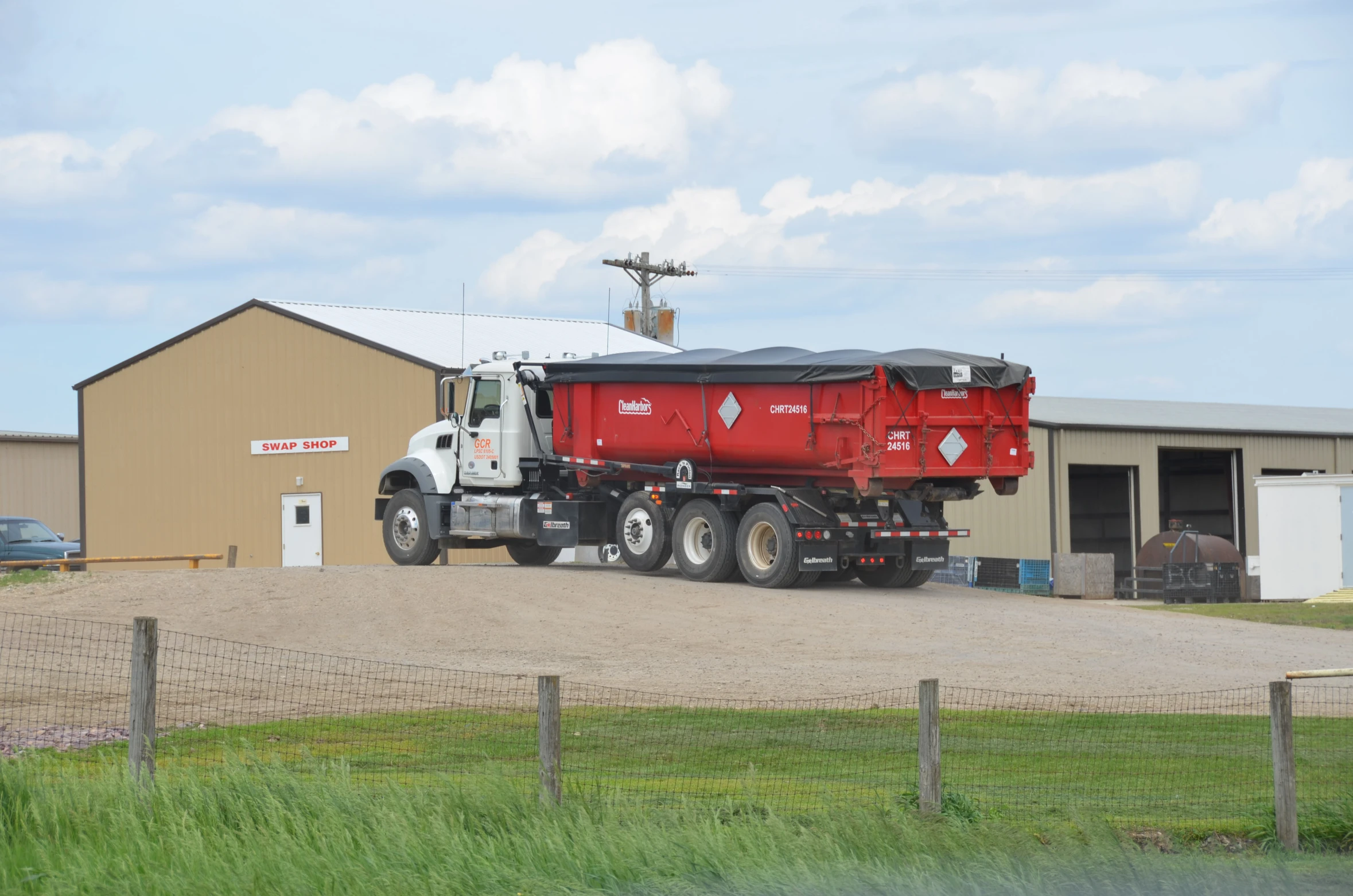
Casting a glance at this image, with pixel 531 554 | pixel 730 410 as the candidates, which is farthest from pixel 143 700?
pixel 531 554

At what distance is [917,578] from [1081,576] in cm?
909

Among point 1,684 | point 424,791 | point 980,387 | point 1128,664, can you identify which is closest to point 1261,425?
point 980,387

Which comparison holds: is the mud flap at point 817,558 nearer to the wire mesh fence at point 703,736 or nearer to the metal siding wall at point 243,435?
the wire mesh fence at point 703,736

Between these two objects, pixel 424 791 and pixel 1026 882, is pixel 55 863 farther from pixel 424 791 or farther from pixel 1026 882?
pixel 1026 882

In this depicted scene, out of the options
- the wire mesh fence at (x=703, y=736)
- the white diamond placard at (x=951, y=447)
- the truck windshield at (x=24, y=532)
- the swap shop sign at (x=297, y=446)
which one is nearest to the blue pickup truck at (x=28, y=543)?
the truck windshield at (x=24, y=532)

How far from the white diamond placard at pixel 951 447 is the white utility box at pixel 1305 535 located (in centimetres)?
1214

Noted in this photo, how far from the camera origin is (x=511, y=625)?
843 inches

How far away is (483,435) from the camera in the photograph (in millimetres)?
27656

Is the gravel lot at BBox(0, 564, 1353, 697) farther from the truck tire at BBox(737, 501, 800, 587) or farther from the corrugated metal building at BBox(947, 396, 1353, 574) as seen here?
the corrugated metal building at BBox(947, 396, 1353, 574)

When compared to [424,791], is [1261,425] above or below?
above

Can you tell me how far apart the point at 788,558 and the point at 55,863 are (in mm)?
16526

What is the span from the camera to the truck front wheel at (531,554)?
97.1 feet

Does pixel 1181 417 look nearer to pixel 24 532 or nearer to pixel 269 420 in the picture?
pixel 269 420

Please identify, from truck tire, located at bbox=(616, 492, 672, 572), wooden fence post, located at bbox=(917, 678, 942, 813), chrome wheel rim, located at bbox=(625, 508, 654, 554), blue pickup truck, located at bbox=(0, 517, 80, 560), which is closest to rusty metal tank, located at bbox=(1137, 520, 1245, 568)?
truck tire, located at bbox=(616, 492, 672, 572)
